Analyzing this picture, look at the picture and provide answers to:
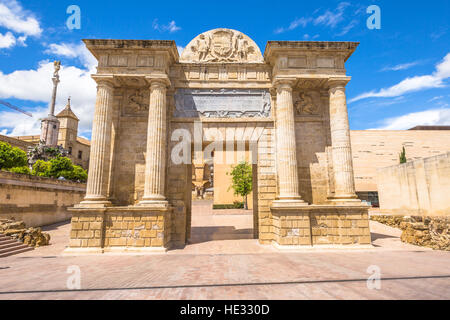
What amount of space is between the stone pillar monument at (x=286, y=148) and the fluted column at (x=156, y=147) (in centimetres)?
545

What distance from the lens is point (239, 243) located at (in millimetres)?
12031

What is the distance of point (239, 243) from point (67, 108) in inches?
2689

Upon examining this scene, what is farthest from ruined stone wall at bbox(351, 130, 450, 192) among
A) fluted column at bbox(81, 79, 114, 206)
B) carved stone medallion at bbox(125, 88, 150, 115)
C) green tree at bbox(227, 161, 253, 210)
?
fluted column at bbox(81, 79, 114, 206)

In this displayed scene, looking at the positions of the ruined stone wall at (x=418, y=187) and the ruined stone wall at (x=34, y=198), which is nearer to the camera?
the ruined stone wall at (x=34, y=198)

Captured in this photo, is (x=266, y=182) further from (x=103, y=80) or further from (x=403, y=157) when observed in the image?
(x=403, y=157)

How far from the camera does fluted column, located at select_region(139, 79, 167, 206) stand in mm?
11008

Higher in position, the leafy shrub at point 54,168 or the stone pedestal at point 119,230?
the leafy shrub at point 54,168

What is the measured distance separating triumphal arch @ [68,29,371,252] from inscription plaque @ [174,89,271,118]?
0.05 m

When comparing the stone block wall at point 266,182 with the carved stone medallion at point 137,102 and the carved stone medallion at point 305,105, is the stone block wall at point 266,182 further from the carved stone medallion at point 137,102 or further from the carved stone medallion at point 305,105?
the carved stone medallion at point 137,102

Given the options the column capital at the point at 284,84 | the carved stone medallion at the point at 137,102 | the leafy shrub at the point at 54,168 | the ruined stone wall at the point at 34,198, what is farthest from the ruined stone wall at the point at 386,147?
the leafy shrub at the point at 54,168

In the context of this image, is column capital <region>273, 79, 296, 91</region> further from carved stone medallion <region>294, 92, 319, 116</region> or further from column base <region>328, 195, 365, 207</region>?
column base <region>328, 195, 365, 207</region>

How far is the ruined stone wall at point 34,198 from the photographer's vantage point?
16188mm

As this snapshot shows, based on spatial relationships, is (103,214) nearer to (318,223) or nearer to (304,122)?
(318,223)
